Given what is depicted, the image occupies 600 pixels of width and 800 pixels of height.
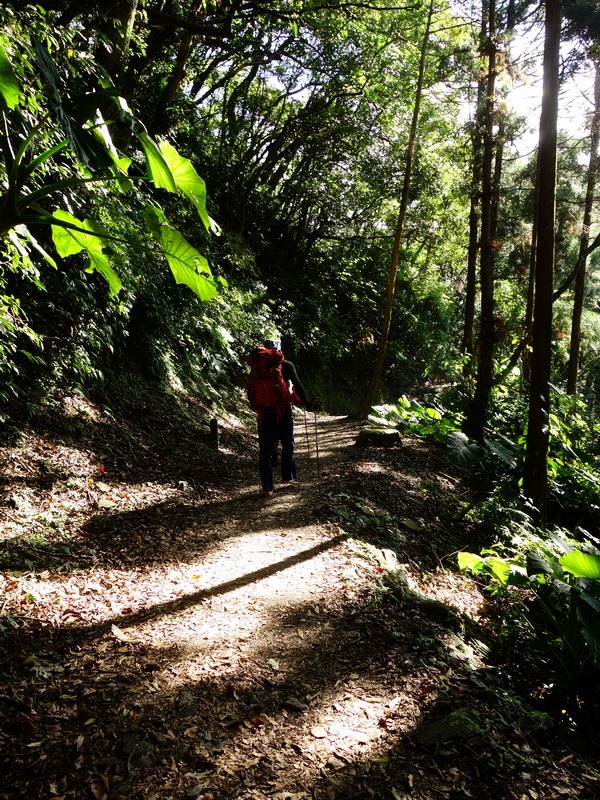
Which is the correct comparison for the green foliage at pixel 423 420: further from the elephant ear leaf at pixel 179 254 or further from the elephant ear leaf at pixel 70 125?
the elephant ear leaf at pixel 70 125

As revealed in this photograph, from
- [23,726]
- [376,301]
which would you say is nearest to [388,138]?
[376,301]

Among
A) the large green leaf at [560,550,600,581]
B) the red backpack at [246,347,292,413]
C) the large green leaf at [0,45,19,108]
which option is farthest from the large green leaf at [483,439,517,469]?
the large green leaf at [0,45,19,108]

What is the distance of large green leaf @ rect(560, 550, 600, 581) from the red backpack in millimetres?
3674

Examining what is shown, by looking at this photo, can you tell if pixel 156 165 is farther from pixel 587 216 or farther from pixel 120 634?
pixel 587 216

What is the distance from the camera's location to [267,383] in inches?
249

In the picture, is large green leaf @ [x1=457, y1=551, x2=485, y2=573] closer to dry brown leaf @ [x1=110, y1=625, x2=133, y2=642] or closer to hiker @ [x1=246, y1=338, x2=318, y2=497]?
hiker @ [x1=246, y1=338, x2=318, y2=497]

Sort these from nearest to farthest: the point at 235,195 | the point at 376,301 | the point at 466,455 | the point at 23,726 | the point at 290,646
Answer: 1. the point at 23,726
2. the point at 290,646
3. the point at 466,455
4. the point at 235,195
5. the point at 376,301

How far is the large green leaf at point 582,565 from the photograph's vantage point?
3848 mm

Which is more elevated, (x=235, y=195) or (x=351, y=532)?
(x=235, y=195)

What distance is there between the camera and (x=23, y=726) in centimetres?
247

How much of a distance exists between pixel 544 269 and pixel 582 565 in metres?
Answer: 4.56

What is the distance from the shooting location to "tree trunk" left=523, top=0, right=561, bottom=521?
21.9 feet

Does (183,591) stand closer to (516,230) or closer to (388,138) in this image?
(388,138)

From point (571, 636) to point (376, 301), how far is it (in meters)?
18.4
